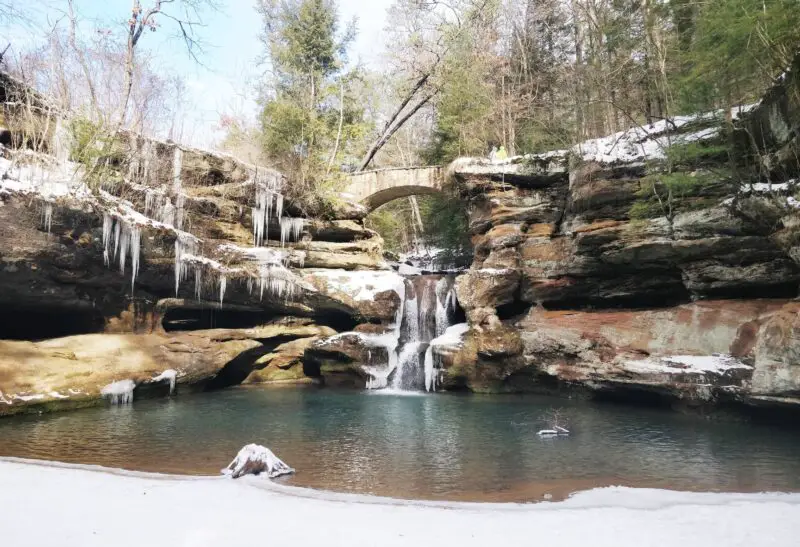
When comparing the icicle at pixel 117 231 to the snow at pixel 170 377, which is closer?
the icicle at pixel 117 231

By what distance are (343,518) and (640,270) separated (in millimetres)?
11663

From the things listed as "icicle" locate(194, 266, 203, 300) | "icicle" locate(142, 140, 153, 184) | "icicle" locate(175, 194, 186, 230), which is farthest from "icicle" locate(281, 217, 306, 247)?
"icicle" locate(142, 140, 153, 184)

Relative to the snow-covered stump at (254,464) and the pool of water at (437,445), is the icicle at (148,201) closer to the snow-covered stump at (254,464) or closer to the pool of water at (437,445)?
the pool of water at (437,445)

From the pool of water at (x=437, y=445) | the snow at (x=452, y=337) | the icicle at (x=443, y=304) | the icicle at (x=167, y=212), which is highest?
the icicle at (x=167, y=212)

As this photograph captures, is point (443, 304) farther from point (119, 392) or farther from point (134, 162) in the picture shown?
point (134, 162)

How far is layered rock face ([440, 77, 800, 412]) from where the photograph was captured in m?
9.38

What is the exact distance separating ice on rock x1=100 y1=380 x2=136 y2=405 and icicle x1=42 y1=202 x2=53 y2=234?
3.73 meters

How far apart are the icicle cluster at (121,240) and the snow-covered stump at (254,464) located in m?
7.73

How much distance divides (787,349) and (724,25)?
5.74 metres

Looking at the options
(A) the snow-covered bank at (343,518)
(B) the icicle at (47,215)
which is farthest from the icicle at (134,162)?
(A) the snow-covered bank at (343,518)

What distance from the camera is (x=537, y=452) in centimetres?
749

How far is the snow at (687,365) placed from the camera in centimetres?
984

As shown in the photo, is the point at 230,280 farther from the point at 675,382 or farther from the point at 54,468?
the point at 675,382

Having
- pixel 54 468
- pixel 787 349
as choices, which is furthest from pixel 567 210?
pixel 54 468
